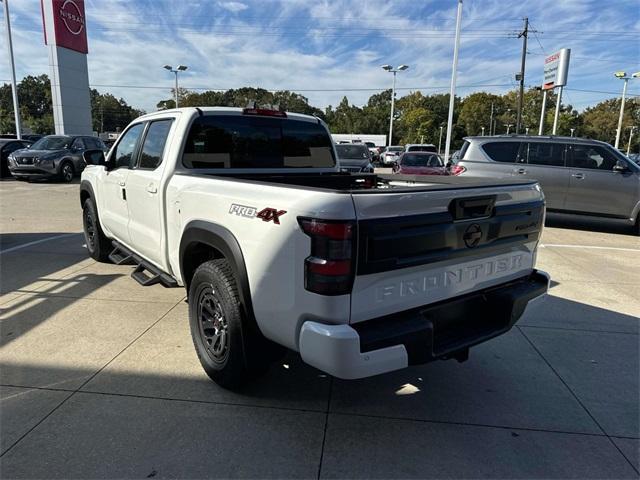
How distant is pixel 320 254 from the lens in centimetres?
219

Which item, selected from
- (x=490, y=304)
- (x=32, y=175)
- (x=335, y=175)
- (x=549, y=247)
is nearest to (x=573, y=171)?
(x=549, y=247)

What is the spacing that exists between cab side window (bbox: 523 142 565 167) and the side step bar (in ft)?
27.7

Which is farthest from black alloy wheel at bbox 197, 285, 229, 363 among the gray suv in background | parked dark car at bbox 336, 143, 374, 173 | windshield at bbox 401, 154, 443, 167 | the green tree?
the green tree

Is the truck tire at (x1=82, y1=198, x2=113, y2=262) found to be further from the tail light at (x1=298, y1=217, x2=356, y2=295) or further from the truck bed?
the tail light at (x1=298, y1=217, x2=356, y2=295)

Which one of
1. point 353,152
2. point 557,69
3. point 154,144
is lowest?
point 353,152

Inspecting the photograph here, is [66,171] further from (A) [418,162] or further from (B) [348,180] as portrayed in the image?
(B) [348,180]

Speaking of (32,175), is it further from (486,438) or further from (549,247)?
(486,438)

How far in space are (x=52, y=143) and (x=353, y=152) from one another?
10.9m

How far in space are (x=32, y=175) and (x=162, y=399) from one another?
1546 centimetres

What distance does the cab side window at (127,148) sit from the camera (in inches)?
179

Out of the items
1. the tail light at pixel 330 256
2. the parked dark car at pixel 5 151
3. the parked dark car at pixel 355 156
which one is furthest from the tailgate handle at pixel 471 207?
the parked dark car at pixel 5 151

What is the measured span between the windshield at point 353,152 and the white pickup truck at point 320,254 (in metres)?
12.3

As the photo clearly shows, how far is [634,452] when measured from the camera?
8.49ft

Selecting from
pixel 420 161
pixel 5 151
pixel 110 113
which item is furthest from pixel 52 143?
pixel 110 113
